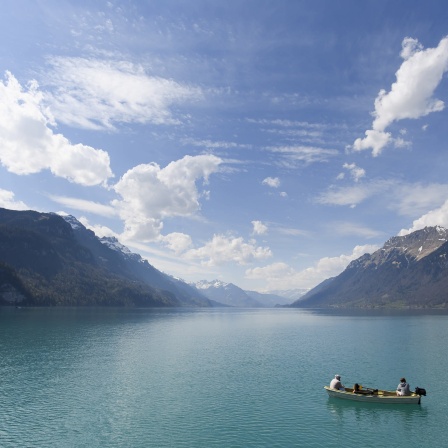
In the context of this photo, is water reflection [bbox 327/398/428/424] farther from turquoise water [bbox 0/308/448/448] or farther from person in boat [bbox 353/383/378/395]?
person in boat [bbox 353/383/378/395]

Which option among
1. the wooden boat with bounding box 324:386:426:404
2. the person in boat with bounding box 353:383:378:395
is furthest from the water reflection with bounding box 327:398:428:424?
the person in boat with bounding box 353:383:378:395

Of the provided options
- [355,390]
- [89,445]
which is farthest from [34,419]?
[355,390]

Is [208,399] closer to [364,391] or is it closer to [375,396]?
[364,391]

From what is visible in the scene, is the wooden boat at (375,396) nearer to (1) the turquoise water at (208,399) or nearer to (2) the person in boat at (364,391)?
(2) the person in boat at (364,391)

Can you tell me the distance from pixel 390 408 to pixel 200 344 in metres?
86.2

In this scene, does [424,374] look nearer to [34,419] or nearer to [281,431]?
[281,431]

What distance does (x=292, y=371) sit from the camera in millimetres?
84938

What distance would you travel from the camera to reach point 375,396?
6028 centimetres

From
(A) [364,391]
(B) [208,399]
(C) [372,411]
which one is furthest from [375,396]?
(B) [208,399]

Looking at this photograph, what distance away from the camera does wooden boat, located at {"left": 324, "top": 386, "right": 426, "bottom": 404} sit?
195ft

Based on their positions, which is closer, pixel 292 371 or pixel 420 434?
pixel 420 434

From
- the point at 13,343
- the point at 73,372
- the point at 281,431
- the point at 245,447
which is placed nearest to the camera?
the point at 245,447

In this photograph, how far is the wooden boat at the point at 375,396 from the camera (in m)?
59.5

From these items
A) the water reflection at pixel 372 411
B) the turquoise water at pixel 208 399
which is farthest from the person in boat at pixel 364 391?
the turquoise water at pixel 208 399
